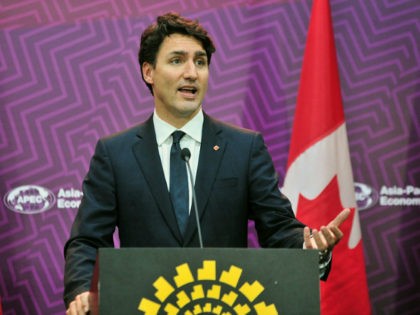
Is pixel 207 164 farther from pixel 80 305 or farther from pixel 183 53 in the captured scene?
pixel 80 305

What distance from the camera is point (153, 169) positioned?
2986mm

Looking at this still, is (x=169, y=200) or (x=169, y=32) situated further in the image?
(x=169, y=32)

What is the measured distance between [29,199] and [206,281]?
263 cm

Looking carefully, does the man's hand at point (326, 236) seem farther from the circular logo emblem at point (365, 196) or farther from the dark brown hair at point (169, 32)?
the circular logo emblem at point (365, 196)

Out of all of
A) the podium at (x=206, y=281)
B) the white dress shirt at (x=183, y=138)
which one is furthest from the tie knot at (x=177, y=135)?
the podium at (x=206, y=281)

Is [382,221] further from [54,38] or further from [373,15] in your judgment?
[54,38]

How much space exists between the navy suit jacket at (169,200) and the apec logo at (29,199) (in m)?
1.61

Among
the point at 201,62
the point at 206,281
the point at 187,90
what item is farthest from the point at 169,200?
the point at 206,281

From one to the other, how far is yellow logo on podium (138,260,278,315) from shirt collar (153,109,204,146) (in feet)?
3.19

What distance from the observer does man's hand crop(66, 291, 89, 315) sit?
7.79 ft

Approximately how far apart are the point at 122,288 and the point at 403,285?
280cm

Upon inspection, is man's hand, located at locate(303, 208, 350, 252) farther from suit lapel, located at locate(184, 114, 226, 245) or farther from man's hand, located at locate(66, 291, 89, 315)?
man's hand, located at locate(66, 291, 89, 315)

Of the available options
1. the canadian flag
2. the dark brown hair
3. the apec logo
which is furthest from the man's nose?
the apec logo

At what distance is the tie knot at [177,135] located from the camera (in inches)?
120
